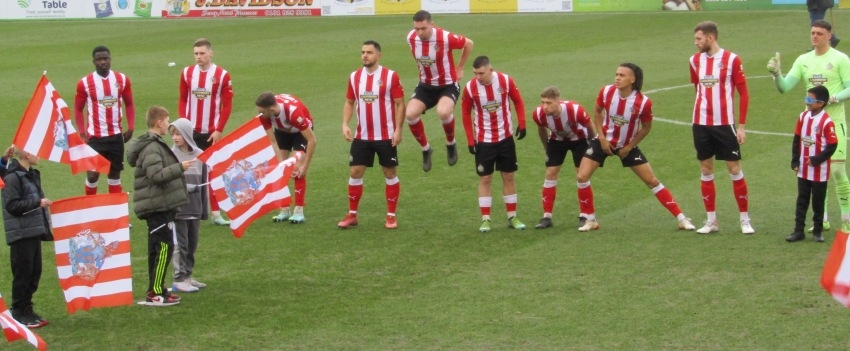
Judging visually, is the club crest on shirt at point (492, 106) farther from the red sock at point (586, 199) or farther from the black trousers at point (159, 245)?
the black trousers at point (159, 245)

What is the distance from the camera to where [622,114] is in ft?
43.1

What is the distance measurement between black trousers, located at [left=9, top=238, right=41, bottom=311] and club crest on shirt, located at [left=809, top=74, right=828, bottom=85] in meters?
7.81

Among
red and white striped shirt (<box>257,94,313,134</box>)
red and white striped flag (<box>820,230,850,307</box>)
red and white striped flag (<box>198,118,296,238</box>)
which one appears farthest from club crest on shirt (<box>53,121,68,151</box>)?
red and white striped flag (<box>820,230,850,307</box>)

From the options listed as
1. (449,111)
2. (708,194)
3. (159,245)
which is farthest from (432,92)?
(159,245)

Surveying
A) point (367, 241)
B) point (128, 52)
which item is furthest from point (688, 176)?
point (128, 52)

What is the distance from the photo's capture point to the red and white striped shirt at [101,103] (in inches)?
577

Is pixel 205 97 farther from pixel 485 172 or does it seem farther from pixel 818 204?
pixel 818 204

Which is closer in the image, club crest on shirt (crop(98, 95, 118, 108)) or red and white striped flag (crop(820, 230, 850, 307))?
red and white striped flag (crop(820, 230, 850, 307))

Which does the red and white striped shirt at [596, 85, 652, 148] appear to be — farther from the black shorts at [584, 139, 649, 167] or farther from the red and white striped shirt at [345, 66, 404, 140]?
the red and white striped shirt at [345, 66, 404, 140]

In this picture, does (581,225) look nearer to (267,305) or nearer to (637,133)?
(637,133)

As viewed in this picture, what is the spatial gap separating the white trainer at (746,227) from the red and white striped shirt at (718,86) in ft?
3.44

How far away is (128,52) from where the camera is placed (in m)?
31.6

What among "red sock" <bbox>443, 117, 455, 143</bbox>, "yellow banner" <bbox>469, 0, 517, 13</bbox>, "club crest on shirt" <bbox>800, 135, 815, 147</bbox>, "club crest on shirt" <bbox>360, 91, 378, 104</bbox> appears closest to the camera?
"club crest on shirt" <bbox>800, 135, 815, 147</bbox>

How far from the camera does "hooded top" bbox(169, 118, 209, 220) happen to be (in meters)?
11.0
